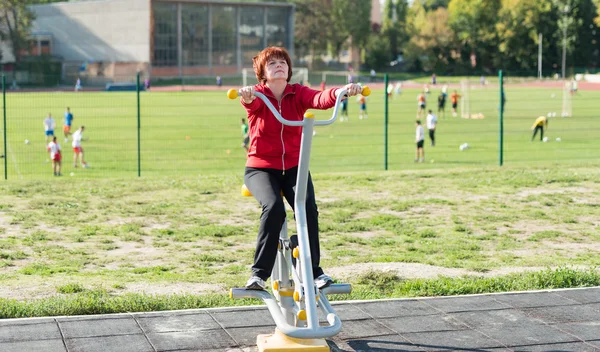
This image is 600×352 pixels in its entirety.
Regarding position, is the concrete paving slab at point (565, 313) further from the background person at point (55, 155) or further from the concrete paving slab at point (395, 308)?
the background person at point (55, 155)

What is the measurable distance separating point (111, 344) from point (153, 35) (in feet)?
276

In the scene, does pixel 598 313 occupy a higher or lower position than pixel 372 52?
lower

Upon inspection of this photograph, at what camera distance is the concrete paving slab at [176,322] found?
6.06m

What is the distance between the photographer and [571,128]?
33156 mm

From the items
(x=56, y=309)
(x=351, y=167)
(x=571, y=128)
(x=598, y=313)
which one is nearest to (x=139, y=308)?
(x=56, y=309)

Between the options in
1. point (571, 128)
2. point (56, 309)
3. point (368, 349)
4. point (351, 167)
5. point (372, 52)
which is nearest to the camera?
point (368, 349)

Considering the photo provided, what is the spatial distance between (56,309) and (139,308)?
0.62 meters

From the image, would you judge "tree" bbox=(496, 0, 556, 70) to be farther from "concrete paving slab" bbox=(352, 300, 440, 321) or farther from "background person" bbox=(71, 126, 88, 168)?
"concrete paving slab" bbox=(352, 300, 440, 321)

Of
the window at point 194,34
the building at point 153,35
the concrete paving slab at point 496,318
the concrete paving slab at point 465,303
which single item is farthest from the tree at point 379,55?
the concrete paving slab at point 496,318

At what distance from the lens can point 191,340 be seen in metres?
5.80

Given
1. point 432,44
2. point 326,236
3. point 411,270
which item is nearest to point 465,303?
point 411,270

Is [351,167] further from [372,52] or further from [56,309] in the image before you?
[372,52]

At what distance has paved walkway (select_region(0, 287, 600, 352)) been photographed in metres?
5.70

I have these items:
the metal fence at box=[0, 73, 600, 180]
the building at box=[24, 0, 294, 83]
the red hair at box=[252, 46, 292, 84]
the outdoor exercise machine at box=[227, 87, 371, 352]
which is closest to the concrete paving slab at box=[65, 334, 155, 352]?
the outdoor exercise machine at box=[227, 87, 371, 352]
